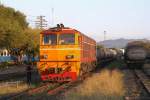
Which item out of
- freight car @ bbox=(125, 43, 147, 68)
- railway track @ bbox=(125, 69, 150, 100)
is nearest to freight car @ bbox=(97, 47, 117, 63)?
freight car @ bbox=(125, 43, 147, 68)

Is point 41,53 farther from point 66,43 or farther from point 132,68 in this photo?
point 132,68

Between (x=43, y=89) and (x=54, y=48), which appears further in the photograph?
(x=54, y=48)

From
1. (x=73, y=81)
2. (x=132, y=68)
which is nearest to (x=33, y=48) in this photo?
(x=132, y=68)

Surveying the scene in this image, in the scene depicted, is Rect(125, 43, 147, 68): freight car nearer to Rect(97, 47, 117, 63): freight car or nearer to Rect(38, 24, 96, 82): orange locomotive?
Rect(97, 47, 117, 63): freight car

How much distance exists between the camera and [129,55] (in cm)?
4116

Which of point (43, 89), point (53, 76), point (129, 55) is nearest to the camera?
point (43, 89)

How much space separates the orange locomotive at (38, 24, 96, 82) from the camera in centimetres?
2255

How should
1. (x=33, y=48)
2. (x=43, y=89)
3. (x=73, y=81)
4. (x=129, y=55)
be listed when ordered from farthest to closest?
(x=33, y=48) < (x=129, y=55) < (x=73, y=81) < (x=43, y=89)

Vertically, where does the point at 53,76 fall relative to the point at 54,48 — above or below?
below

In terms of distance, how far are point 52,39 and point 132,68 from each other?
884 inches

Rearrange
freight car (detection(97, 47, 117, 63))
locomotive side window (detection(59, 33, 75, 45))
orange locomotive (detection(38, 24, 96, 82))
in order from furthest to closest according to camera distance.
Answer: freight car (detection(97, 47, 117, 63)) < locomotive side window (detection(59, 33, 75, 45)) < orange locomotive (detection(38, 24, 96, 82))

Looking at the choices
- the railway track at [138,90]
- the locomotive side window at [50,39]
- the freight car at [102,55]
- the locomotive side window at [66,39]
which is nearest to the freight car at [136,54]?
the freight car at [102,55]

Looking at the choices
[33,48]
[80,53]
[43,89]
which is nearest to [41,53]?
[80,53]

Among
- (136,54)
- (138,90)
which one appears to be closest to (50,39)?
(138,90)
